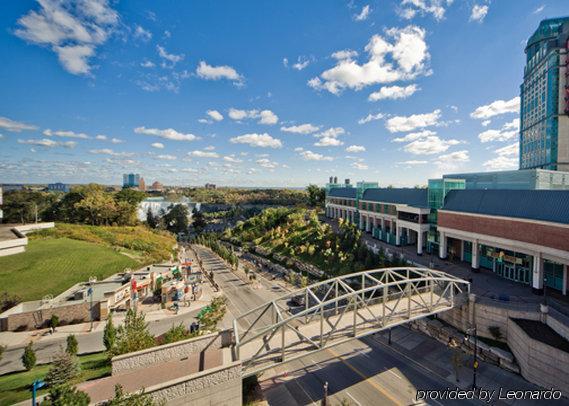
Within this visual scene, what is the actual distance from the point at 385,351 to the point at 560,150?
249 ft

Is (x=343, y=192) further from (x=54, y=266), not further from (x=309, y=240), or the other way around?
(x=54, y=266)

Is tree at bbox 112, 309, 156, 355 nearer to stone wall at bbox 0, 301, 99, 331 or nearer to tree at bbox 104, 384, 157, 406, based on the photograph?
tree at bbox 104, 384, 157, 406

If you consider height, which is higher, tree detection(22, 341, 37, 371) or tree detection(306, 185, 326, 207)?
tree detection(306, 185, 326, 207)

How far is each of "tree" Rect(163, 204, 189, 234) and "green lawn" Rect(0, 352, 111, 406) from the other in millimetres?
72420

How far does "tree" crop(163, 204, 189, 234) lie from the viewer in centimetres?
8912

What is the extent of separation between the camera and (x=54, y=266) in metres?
35.4

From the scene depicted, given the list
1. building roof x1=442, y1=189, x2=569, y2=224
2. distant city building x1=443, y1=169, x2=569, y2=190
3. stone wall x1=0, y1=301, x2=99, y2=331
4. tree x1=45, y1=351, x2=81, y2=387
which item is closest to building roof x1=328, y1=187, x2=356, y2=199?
distant city building x1=443, y1=169, x2=569, y2=190

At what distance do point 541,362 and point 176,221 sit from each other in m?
91.4

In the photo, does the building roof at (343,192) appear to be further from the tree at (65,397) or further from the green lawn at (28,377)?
the tree at (65,397)

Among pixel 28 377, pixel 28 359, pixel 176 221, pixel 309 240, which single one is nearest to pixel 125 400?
pixel 28 377

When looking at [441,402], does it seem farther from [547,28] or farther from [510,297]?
[547,28]

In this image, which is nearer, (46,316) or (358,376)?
(358,376)

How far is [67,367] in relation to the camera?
13.8m

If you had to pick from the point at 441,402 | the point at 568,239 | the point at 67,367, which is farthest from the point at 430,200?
the point at 67,367
